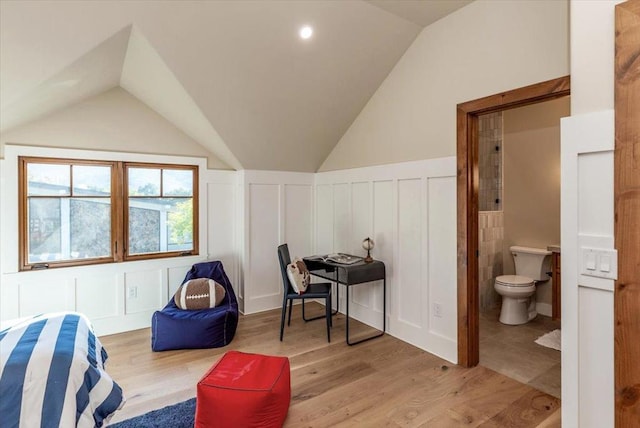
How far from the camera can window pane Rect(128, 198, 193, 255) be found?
3.64 m

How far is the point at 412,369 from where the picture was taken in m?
2.72

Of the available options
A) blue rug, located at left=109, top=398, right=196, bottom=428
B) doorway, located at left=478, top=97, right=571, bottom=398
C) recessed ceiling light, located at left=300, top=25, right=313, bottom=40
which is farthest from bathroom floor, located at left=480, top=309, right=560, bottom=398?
recessed ceiling light, located at left=300, top=25, right=313, bottom=40

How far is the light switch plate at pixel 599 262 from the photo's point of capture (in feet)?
4.80

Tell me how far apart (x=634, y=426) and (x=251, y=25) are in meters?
3.18

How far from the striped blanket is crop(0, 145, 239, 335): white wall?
1683 mm

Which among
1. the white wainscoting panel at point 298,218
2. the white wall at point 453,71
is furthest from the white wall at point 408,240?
the white wainscoting panel at point 298,218

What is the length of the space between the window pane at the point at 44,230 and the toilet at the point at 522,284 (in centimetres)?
450

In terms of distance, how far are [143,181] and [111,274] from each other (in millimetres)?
1024

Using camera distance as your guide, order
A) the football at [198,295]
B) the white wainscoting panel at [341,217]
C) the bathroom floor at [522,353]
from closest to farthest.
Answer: the bathroom floor at [522,353] < the football at [198,295] < the white wainscoting panel at [341,217]

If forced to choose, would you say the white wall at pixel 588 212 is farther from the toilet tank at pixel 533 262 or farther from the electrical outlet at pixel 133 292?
the electrical outlet at pixel 133 292

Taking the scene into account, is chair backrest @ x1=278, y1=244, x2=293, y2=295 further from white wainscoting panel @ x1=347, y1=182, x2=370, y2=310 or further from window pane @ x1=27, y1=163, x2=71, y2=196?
window pane @ x1=27, y1=163, x2=71, y2=196

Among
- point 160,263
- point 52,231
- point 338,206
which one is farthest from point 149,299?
point 338,206

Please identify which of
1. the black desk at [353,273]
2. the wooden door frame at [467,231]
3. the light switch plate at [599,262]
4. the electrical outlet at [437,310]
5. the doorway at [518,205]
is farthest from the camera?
the doorway at [518,205]

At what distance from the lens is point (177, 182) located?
3.89 m
